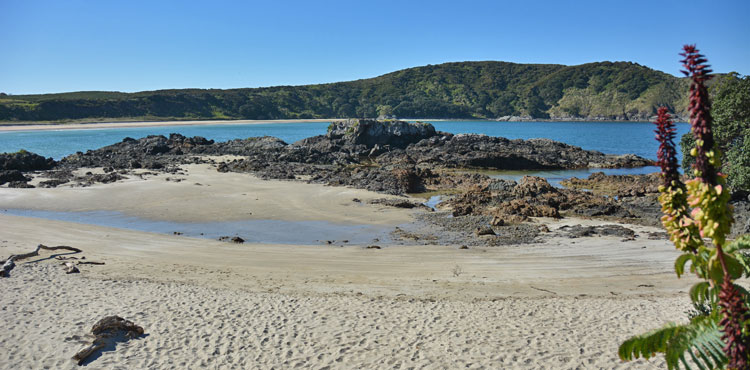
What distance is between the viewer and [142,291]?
33.3 ft

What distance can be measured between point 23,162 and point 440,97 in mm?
146647

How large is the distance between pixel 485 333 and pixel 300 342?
2996 mm

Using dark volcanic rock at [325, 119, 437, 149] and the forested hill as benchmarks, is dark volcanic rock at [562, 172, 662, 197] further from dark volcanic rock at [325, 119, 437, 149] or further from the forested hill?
the forested hill

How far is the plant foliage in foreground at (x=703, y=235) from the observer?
3045mm

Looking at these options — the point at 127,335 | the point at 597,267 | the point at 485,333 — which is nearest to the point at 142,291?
the point at 127,335

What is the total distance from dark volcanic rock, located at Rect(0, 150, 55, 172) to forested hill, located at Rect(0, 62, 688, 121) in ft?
298

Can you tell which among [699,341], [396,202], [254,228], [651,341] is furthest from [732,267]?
[396,202]

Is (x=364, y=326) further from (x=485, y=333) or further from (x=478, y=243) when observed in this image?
(x=478, y=243)

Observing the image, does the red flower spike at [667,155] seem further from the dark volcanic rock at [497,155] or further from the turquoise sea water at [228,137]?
the turquoise sea water at [228,137]

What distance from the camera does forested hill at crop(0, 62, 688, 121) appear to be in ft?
422

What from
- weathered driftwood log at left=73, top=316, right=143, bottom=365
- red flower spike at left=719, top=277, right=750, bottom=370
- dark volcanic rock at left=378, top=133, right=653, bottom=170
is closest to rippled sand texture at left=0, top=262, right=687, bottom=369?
weathered driftwood log at left=73, top=316, right=143, bottom=365

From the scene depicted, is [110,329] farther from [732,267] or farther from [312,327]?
[732,267]

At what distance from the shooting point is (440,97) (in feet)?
550

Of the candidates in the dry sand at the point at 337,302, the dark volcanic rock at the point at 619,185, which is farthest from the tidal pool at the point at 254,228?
the dark volcanic rock at the point at 619,185
